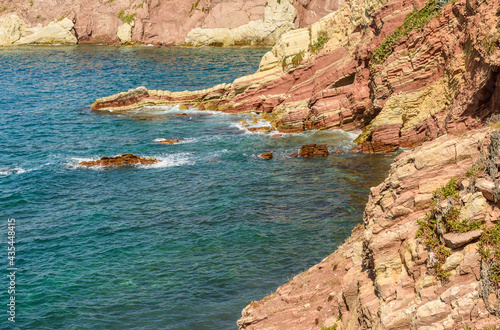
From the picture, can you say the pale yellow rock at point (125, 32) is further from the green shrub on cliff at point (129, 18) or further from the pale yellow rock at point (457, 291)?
the pale yellow rock at point (457, 291)

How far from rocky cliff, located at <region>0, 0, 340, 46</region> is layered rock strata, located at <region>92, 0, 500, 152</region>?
66.2 metres

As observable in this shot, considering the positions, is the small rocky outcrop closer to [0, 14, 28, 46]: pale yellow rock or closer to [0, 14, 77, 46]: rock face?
[0, 14, 77, 46]: rock face

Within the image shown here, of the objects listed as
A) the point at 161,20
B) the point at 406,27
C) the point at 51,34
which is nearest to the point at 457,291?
the point at 406,27

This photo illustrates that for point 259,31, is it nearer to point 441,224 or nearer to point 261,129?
point 261,129

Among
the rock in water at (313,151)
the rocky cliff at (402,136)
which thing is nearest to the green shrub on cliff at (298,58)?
the rocky cliff at (402,136)

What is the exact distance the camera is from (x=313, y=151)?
143 ft

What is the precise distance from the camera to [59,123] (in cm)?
6156

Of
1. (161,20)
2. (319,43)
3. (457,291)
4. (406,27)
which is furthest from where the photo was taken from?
(161,20)

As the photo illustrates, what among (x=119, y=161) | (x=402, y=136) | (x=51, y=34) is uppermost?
(x=51, y=34)

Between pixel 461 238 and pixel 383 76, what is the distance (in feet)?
108

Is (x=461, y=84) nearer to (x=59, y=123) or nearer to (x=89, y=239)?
(x=89, y=239)

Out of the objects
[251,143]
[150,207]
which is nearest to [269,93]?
[251,143]

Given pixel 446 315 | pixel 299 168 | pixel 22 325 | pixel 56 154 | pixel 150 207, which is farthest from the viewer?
pixel 56 154

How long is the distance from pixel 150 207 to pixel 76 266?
855 centimetres
